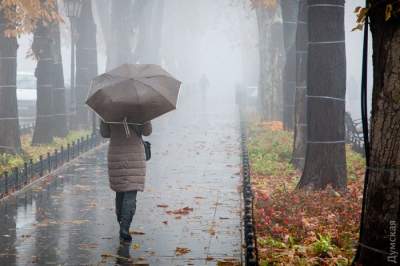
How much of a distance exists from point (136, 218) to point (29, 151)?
9883mm

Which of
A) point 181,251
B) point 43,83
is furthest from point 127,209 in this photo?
point 43,83

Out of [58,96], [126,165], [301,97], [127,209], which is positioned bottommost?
[127,209]

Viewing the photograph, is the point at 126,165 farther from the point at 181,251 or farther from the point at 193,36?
the point at 193,36

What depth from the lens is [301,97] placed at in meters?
17.8

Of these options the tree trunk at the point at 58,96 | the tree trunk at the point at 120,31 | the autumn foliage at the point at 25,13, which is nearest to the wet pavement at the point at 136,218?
the autumn foliage at the point at 25,13

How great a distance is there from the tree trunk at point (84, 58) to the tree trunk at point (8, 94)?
838 cm

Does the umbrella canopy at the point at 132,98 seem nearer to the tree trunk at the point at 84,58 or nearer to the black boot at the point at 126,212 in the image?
the black boot at the point at 126,212

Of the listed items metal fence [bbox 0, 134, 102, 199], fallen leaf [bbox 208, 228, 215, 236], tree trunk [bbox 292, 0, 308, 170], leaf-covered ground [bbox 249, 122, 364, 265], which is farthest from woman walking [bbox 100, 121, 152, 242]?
tree trunk [bbox 292, 0, 308, 170]

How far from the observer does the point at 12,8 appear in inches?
742

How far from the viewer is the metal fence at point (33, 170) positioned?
1387cm

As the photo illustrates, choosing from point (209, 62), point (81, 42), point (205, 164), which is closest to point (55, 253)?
point (205, 164)

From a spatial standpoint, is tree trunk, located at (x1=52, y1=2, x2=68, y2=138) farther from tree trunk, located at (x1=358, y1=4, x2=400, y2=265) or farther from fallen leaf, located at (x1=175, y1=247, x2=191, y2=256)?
tree trunk, located at (x1=358, y1=4, x2=400, y2=265)

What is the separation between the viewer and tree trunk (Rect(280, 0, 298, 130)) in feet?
79.5

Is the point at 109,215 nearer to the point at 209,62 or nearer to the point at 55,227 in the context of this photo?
the point at 55,227
